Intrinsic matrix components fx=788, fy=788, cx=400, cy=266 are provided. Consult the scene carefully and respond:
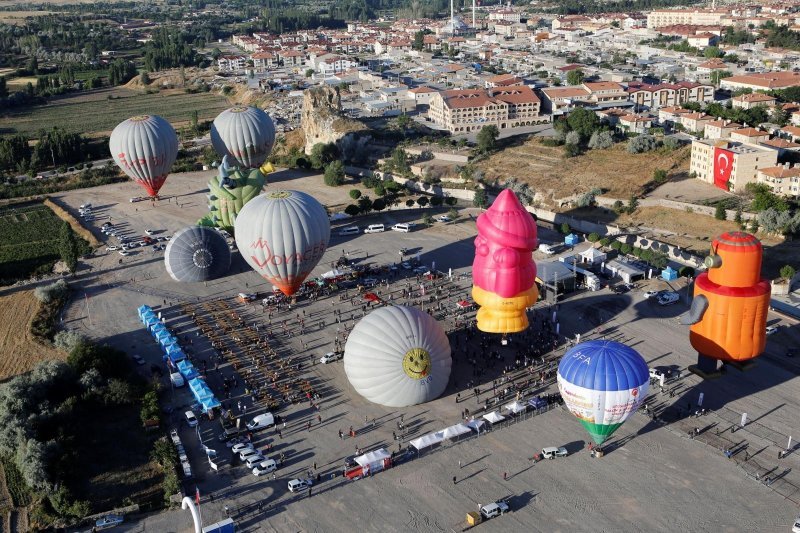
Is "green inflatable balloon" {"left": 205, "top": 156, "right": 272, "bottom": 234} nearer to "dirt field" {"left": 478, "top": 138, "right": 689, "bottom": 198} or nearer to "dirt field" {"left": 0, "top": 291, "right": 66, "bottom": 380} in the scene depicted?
"dirt field" {"left": 0, "top": 291, "right": 66, "bottom": 380}

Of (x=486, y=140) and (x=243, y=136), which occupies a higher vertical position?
(x=243, y=136)

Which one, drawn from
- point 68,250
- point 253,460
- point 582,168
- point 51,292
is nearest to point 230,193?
point 68,250

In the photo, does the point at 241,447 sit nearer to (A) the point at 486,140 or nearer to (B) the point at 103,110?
(A) the point at 486,140

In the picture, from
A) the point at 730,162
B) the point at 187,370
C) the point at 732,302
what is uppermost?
the point at 730,162

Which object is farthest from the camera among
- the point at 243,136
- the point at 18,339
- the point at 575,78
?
the point at 575,78

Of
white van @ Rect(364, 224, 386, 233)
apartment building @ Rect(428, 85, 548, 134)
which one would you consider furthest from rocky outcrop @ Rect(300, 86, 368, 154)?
white van @ Rect(364, 224, 386, 233)

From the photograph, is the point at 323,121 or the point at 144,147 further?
the point at 323,121

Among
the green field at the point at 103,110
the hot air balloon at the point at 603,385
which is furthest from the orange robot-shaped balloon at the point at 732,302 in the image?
the green field at the point at 103,110
